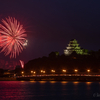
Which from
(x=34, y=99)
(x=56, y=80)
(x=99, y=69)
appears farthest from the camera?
(x=99, y=69)

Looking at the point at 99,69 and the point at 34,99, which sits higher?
the point at 99,69

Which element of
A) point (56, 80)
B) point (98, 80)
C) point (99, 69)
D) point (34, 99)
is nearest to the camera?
point (34, 99)

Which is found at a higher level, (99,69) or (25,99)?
(99,69)

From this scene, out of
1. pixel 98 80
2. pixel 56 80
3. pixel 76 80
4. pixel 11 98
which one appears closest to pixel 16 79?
pixel 56 80

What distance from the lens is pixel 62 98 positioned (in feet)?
288

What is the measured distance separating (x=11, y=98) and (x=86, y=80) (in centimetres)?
8925

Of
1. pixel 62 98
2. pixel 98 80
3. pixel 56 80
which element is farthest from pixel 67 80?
pixel 62 98

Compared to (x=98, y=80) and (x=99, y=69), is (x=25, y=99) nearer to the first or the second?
(x=98, y=80)

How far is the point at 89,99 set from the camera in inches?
3346

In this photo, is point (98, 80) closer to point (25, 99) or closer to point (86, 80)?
point (86, 80)

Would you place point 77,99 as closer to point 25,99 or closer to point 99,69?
point 25,99

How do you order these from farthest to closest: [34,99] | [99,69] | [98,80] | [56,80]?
[99,69], [56,80], [98,80], [34,99]

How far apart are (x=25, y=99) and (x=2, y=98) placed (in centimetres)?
648

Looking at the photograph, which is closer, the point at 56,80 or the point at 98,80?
the point at 98,80
